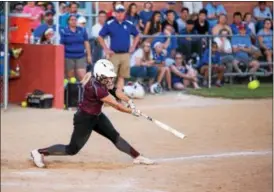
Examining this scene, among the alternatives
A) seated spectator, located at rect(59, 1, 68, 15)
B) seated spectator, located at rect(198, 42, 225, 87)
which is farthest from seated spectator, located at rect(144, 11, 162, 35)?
seated spectator, located at rect(59, 1, 68, 15)

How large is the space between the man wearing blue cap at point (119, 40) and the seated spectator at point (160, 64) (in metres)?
2.02

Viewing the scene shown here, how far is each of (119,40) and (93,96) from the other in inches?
237

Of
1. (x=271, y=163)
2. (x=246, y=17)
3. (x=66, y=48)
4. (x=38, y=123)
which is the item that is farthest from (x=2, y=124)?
(x=246, y=17)

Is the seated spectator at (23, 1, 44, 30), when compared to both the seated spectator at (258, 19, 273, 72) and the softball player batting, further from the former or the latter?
the softball player batting

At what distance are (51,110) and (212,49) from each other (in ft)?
16.9

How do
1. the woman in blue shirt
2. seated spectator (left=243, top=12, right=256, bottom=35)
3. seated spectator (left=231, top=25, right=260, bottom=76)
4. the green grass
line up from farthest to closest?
seated spectator (left=243, top=12, right=256, bottom=35)
seated spectator (left=231, top=25, right=260, bottom=76)
the green grass
the woman in blue shirt

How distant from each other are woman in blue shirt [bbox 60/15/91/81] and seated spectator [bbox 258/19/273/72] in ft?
17.4

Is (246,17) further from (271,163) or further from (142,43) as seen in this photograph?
(271,163)

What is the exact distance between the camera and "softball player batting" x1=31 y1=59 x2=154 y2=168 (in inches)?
369

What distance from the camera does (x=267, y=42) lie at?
19578mm

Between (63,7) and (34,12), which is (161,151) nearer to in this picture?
(34,12)

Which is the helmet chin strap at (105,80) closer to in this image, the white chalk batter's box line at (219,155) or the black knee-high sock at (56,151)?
the black knee-high sock at (56,151)

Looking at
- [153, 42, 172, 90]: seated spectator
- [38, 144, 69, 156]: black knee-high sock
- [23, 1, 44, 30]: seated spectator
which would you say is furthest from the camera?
[153, 42, 172, 90]: seated spectator

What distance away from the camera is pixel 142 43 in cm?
1761
